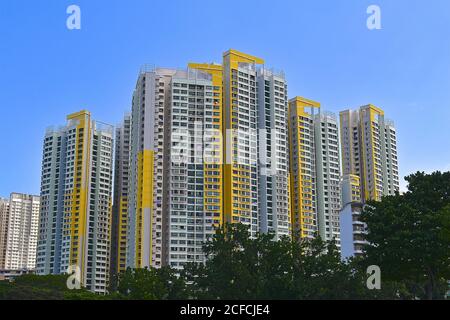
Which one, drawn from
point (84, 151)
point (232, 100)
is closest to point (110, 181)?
point (84, 151)

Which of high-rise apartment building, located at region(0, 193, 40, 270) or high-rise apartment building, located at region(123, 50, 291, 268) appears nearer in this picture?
high-rise apartment building, located at region(123, 50, 291, 268)

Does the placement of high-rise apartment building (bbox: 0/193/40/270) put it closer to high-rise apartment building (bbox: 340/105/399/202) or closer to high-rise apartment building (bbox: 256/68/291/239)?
high-rise apartment building (bbox: 256/68/291/239)

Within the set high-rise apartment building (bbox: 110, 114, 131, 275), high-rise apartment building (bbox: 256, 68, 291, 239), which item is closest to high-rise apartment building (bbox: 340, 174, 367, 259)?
high-rise apartment building (bbox: 256, 68, 291, 239)

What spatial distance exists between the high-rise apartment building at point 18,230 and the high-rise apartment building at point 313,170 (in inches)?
2525

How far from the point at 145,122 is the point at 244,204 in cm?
1646

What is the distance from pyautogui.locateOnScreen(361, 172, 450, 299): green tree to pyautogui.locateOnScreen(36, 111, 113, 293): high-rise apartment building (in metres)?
55.5

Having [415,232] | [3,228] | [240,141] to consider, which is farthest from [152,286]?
[3,228]

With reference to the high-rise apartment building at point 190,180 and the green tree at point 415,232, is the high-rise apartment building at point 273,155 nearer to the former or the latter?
the high-rise apartment building at point 190,180

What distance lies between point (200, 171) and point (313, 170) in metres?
19.6

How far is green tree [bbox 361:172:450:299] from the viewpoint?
32281 millimetres

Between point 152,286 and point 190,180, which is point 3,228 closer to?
point 190,180

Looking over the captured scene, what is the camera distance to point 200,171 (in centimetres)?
7519

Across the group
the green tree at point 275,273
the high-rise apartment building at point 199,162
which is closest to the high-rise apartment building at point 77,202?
the high-rise apartment building at point 199,162
